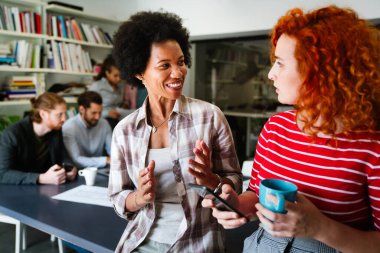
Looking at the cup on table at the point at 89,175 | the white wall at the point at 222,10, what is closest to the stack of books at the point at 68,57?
the white wall at the point at 222,10

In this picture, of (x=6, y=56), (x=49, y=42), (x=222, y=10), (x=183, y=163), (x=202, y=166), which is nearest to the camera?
(x=202, y=166)

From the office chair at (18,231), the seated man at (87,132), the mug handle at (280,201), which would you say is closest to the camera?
the mug handle at (280,201)

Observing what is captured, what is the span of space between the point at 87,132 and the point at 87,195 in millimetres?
1340

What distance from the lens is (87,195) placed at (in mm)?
1879

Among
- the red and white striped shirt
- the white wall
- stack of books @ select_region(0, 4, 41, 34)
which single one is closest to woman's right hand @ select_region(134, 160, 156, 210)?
the red and white striped shirt

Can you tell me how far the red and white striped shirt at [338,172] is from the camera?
0.84 meters

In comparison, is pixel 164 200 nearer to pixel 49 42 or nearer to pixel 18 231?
pixel 18 231

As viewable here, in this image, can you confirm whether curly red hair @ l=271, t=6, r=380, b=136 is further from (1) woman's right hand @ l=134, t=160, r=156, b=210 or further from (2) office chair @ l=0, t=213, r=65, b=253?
(2) office chair @ l=0, t=213, r=65, b=253

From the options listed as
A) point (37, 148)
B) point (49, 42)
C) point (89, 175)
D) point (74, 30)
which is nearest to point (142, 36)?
point (89, 175)

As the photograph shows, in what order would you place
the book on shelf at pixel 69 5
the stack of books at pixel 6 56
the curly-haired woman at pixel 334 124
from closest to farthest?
the curly-haired woman at pixel 334 124
the stack of books at pixel 6 56
the book on shelf at pixel 69 5

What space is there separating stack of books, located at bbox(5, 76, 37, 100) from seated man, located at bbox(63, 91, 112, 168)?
1.14 meters

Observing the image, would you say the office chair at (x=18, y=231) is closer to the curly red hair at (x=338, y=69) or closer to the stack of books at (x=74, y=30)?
the curly red hair at (x=338, y=69)

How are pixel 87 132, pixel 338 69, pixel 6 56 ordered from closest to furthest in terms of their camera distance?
pixel 338 69 → pixel 87 132 → pixel 6 56

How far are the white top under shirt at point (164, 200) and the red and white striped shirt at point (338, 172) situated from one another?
0.46 m
